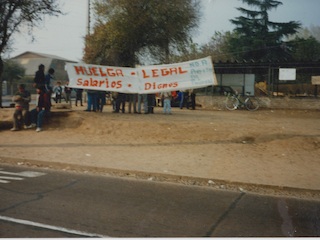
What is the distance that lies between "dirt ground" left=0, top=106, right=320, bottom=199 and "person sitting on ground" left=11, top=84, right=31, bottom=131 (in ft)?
1.45

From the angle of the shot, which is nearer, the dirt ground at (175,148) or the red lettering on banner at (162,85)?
the dirt ground at (175,148)

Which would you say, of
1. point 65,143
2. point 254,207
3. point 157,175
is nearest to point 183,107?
point 65,143

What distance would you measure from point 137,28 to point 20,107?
45.1 feet

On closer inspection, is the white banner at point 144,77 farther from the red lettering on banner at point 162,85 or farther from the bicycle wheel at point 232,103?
the bicycle wheel at point 232,103

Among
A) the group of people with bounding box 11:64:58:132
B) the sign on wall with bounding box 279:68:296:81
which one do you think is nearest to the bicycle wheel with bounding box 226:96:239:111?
the sign on wall with bounding box 279:68:296:81

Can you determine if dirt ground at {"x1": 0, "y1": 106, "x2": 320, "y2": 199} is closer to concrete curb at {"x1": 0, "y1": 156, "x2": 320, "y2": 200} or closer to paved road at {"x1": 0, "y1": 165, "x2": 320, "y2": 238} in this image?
concrete curb at {"x1": 0, "y1": 156, "x2": 320, "y2": 200}

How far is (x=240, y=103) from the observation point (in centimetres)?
2348

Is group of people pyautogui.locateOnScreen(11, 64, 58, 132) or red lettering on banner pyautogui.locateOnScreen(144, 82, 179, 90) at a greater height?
red lettering on banner pyautogui.locateOnScreen(144, 82, 179, 90)

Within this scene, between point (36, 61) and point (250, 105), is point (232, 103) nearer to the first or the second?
point (250, 105)

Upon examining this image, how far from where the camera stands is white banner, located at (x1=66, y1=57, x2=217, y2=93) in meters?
13.4

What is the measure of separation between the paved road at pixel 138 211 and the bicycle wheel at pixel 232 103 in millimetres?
18024

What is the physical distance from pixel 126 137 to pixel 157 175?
13.3 ft

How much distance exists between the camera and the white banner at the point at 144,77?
13414mm

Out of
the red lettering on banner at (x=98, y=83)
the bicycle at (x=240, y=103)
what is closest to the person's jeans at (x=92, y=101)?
the red lettering on banner at (x=98, y=83)
